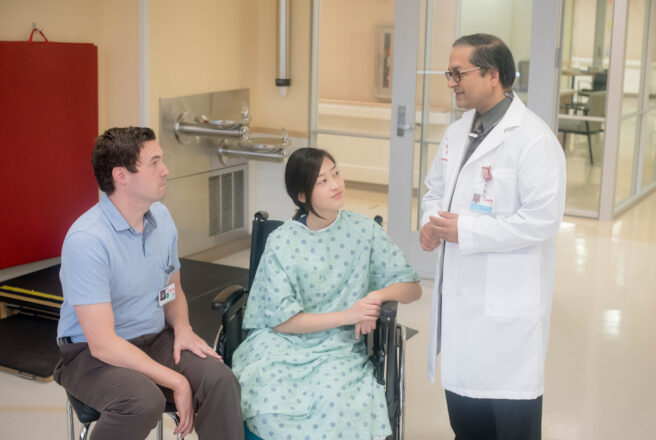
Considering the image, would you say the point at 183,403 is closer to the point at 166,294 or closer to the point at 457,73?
the point at 166,294

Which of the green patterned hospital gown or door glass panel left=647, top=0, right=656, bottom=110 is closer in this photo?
the green patterned hospital gown

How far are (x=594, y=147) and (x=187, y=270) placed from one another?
181 inches

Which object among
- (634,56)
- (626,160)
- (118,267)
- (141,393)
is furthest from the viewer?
(626,160)

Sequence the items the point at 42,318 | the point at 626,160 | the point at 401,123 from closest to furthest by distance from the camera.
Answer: the point at 42,318 → the point at 401,123 → the point at 626,160

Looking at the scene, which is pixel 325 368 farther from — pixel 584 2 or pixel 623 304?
pixel 584 2

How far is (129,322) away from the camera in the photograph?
8.18ft

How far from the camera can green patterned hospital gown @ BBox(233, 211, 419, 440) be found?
239 centimetres

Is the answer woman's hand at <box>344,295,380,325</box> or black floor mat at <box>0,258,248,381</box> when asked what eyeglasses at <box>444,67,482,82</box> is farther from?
black floor mat at <box>0,258,248,381</box>

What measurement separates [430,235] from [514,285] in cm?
29

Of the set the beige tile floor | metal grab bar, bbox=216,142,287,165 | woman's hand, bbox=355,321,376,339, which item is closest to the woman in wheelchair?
woman's hand, bbox=355,321,376,339

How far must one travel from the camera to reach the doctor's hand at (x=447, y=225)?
2.45 m

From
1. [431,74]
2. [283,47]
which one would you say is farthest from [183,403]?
[283,47]

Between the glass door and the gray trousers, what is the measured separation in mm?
2780

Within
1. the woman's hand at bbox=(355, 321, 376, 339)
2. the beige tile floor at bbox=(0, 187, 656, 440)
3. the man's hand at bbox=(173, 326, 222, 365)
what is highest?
the woman's hand at bbox=(355, 321, 376, 339)
